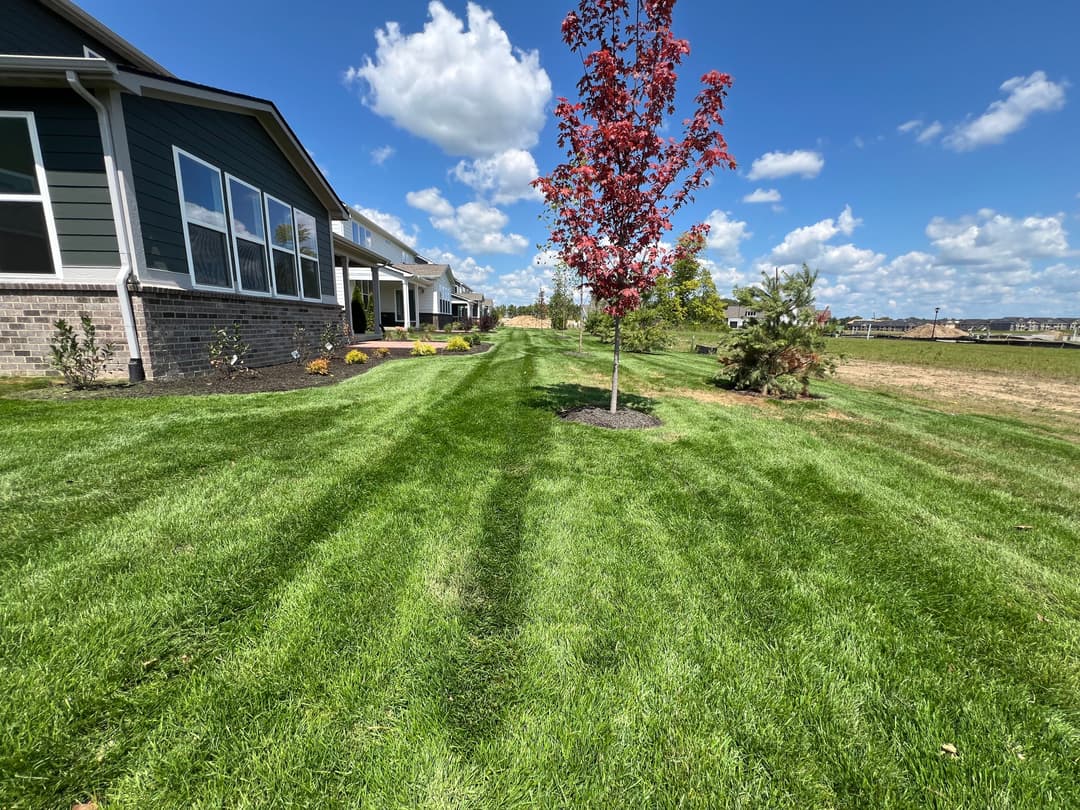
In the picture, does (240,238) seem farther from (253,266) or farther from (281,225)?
(281,225)

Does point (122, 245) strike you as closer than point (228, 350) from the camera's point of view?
Yes

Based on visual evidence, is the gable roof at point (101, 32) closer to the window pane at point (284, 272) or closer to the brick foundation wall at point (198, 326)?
the window pane at point (284, 272)

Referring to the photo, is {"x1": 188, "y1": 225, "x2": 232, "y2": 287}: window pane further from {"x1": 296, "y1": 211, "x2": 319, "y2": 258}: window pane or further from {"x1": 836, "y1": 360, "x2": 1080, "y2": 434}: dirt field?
{"x1": 836, "y1": 360, "x2": 1080, "y2": 434}: dirt field

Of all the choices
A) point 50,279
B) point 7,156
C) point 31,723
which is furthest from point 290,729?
point 7,156

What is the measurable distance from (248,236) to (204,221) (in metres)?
1.33

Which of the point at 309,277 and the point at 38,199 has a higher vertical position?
the point at 38,199

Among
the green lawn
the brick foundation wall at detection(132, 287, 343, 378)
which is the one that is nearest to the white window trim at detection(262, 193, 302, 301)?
the brick foundation wall at detection(132, 287, 343, 378)

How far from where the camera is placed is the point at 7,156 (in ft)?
20.2

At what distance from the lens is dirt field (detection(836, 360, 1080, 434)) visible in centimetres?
890

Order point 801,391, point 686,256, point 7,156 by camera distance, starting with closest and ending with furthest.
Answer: point 686,256, point 7,156, point 801,391

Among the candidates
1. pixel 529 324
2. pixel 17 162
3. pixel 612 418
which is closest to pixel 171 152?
pixel 17 162

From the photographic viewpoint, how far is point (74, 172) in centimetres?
614

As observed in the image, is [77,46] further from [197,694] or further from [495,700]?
[495,700]

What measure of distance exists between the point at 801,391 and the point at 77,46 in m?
17.3
